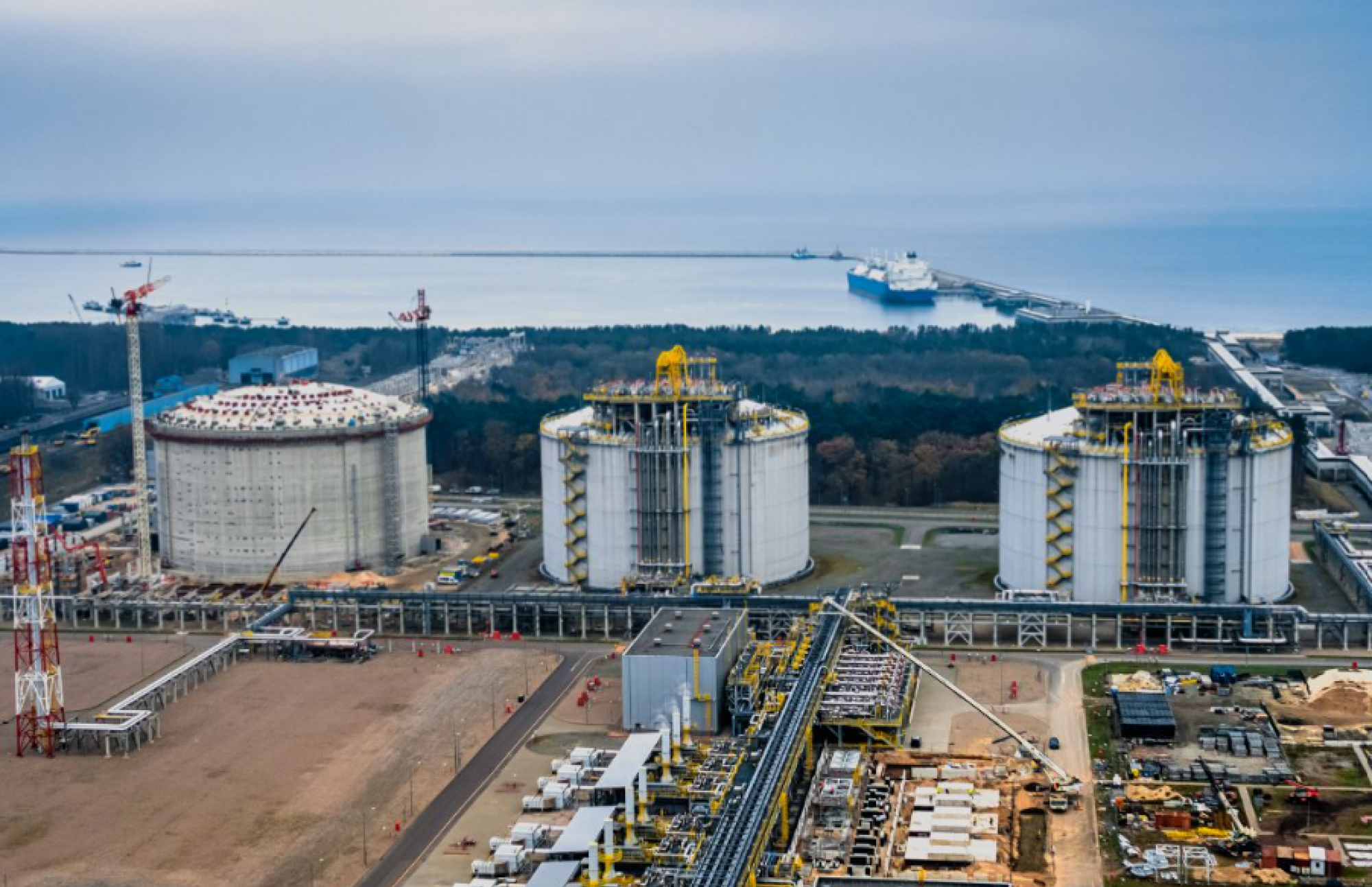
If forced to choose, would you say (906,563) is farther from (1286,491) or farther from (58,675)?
(58,675)

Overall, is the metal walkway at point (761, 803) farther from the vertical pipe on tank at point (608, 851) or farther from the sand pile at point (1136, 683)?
the sand pile at point (1136, 683)

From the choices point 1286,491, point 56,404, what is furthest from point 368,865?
point 56,404

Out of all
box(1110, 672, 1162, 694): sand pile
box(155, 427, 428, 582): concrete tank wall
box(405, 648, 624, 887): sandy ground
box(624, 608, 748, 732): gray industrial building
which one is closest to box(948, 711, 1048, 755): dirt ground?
box(1110, 672, 1162, 694): sand pile

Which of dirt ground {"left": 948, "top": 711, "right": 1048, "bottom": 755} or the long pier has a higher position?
the long pier

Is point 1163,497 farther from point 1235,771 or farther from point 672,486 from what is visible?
point 672,486

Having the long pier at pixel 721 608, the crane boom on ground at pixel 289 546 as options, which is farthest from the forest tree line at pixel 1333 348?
the crane boom on ground at pixel 289 546

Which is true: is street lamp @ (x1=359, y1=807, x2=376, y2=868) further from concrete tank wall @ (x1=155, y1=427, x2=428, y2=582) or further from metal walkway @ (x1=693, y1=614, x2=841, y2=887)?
concrete tank wall @ (x1=155, y1=427, x2=428, y2=582)

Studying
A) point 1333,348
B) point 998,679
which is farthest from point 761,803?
point 1333,348
